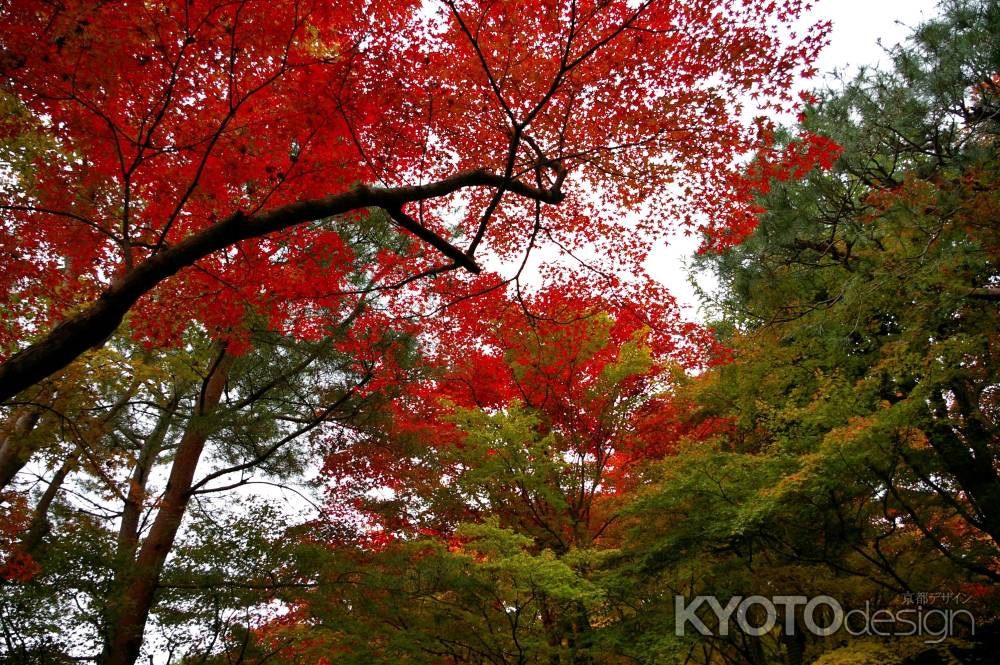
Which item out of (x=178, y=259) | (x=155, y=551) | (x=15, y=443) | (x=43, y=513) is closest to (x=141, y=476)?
(x=43, y=513)

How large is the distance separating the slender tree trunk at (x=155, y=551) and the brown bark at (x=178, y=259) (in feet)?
14.5

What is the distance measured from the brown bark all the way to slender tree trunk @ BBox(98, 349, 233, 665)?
→ 443 centimetres

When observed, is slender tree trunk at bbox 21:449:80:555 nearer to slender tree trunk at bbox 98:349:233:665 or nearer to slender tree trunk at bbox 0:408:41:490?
slender tree trunk at bbox 0:408:41:490

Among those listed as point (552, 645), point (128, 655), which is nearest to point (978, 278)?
point (552, 645)

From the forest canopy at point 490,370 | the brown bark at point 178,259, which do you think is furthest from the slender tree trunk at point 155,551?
the brown bark at point 178,259

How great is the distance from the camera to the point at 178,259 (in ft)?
11.2

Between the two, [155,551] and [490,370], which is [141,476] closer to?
[155,551]

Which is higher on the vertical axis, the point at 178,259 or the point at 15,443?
the point at 15,443

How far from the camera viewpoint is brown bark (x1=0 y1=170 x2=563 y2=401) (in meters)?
3.09

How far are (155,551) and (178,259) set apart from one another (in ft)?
18.8

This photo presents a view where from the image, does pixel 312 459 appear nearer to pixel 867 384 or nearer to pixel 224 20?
pixel 224 20

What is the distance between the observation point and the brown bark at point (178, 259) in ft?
10.1

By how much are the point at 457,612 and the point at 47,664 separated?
168 inches

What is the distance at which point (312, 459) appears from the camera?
9.67 metres
